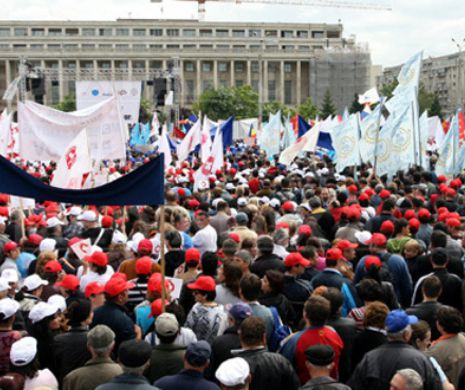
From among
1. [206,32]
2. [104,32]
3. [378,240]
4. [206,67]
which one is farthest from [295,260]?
[206,32]

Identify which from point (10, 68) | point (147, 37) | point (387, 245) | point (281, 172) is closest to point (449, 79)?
point (147, 37)

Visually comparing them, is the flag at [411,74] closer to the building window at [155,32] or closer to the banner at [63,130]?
the banner at [63,130]

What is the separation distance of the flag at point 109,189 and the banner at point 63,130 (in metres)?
5.30

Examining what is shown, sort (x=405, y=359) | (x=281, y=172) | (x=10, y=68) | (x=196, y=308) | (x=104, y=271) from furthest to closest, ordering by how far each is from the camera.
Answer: (x=10, y=68), (x=281, y=172), (x=104, y=271), (x=196, y=308), (x=405, y=359)

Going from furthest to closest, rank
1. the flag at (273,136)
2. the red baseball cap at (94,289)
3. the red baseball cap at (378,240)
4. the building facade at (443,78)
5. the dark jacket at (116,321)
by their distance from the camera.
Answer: the building facade at (443,78), the flag at (273,136), the red baseball cap at (378,240), the red baseball cap at (94,289), the dark jacket at (116,321)

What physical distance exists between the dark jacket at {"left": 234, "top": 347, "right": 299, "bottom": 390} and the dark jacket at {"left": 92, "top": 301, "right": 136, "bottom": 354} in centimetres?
128

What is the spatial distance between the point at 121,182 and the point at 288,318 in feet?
6.11

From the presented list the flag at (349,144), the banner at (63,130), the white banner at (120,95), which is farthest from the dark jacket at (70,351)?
the white banner at (120,95)

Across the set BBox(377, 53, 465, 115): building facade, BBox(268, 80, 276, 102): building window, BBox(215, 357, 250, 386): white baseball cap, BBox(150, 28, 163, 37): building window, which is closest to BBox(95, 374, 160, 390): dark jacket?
BBox(215, 357, 250, 386): white baseball cap

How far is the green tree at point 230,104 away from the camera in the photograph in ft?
232

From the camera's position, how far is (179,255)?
8.62 meters

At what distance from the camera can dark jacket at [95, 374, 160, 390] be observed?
480 centimetres

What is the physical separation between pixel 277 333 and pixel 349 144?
38.5 feet

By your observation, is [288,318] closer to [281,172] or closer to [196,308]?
[196,308]
